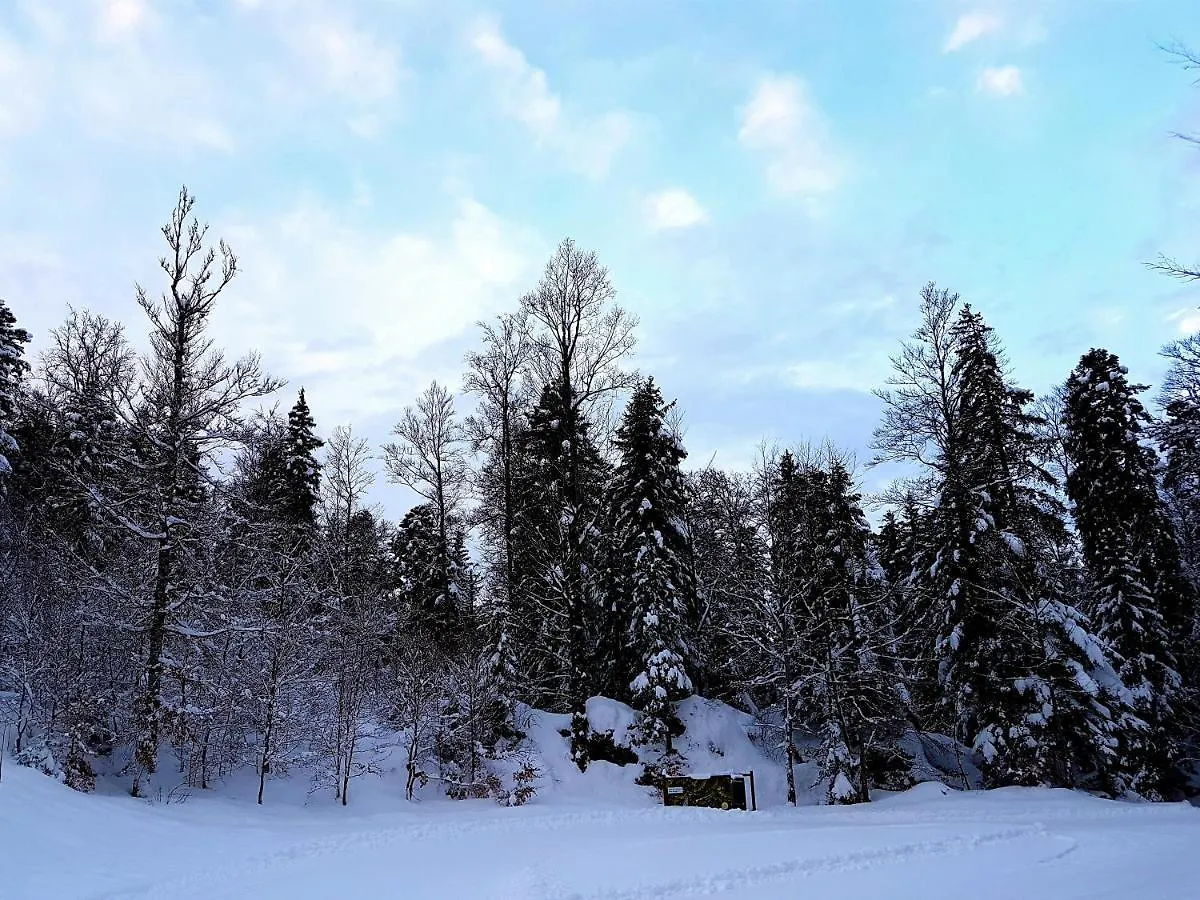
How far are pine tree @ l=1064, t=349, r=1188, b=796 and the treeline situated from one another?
0.11 m

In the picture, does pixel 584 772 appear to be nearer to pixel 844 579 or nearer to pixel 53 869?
pixel 844 579

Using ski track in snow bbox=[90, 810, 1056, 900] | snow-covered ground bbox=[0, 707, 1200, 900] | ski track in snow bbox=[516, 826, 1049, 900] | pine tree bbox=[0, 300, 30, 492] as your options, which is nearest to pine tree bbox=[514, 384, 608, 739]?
snow-covered ground bbox=[0, 707, 1200, 900]

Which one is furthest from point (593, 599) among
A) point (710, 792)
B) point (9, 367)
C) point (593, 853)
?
point (9, 367)

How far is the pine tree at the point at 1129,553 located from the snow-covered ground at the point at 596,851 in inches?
245

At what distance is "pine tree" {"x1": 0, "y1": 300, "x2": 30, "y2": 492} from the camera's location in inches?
1091

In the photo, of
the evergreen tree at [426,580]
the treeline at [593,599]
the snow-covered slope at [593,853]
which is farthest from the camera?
the evergreen tree at [426,580]

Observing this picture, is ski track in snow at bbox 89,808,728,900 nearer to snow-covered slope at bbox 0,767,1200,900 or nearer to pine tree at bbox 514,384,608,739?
snow-covered slope at bbox 0,767,1200,900

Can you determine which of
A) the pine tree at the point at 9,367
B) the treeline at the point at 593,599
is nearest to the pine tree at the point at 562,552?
the treeline at the point at 593,599

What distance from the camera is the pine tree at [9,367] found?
27.7 meters

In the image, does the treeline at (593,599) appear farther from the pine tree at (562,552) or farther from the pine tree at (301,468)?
the pine tree at (301,468)

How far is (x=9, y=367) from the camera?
2938cm

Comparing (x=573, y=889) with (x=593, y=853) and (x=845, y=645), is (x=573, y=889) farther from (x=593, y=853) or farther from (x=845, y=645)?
(x=845, y=645)

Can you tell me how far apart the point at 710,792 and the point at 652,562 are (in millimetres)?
7458

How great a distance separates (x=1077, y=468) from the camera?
27531 millimetres
